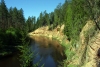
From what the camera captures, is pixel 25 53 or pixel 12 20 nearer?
pixel 25 53

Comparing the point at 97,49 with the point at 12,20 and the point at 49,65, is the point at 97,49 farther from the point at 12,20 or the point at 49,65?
the point at 12,20

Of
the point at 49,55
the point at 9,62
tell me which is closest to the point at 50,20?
the point at 49,55

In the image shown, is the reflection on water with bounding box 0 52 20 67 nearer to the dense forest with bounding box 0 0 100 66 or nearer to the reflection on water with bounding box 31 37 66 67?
the dense forest with bounding box 0 0 100 66

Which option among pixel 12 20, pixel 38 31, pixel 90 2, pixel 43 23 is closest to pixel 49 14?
pixel 43 23

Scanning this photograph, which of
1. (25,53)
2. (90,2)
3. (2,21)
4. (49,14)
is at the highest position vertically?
(49,14)

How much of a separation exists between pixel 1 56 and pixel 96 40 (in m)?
34.1

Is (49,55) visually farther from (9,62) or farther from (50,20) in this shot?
(50,20)

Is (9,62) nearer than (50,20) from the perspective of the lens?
Yes

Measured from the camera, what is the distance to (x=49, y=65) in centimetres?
4344

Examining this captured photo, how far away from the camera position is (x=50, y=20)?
154875 millimetres

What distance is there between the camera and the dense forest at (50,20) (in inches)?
870

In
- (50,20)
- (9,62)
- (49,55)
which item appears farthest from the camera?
(50,20)

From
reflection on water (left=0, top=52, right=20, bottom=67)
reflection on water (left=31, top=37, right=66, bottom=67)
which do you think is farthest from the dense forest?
reflection on water (left=31, top=37, right=66, bottom=67)

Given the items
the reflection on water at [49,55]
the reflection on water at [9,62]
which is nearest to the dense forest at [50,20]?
the reflection on water at [9,62]
